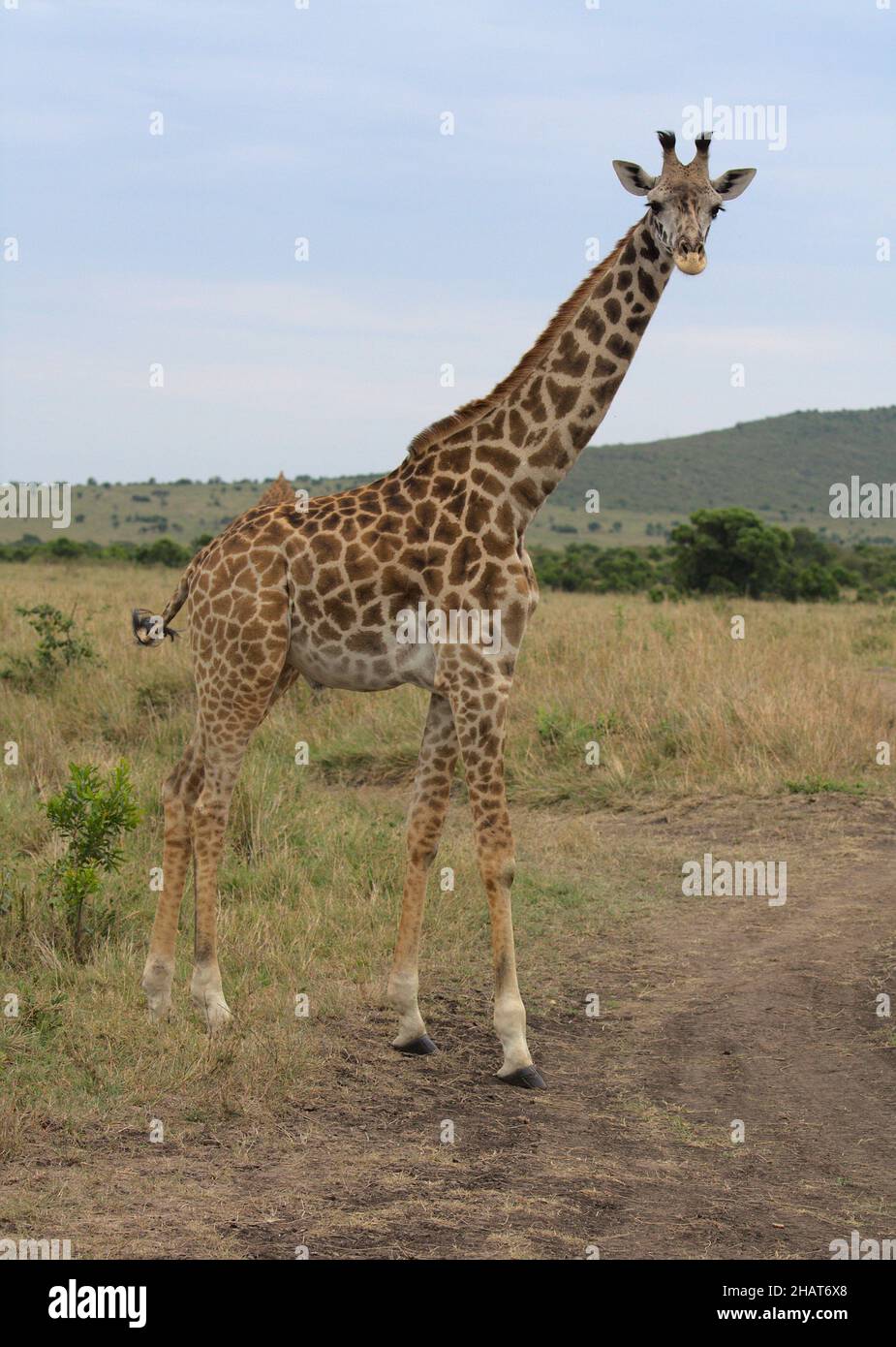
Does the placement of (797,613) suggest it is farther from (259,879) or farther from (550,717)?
(259,879)

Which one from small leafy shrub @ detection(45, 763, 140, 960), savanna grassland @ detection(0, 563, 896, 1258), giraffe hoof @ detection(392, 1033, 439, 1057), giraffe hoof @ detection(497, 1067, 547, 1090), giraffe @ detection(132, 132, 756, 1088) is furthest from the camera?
small leafy shrub @ detection(45, 763, 140, 960)

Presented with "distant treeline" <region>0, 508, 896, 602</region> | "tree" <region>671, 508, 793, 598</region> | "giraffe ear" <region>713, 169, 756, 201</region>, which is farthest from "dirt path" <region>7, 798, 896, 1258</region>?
"tree" <region>671, 508, 793, 598</region>

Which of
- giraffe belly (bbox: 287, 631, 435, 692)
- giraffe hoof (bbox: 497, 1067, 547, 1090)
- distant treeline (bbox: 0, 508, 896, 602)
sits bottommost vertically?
giraffe hoof (bbox: 497, 1067, 547, 1090)

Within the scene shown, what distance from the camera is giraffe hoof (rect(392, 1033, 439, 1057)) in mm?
6105

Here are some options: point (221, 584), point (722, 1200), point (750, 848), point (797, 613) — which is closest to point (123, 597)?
point (797, 613)

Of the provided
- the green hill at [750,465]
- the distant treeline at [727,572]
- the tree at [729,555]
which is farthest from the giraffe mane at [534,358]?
the green hill at [750,465]

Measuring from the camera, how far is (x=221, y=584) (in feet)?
20.7

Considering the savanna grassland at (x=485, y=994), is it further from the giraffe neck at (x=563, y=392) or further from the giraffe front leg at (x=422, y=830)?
the giraffe neck at (x=563, y=392)

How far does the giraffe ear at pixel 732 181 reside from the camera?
5895 millimetres

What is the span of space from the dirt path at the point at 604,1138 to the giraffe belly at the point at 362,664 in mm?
1540

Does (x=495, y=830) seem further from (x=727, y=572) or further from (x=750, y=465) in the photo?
(x=750, y=465)

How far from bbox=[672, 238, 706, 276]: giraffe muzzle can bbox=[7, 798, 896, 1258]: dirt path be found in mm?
3274

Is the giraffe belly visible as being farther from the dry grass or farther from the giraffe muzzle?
the giraffe muzzle

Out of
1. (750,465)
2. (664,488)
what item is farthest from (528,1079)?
(750,465)
